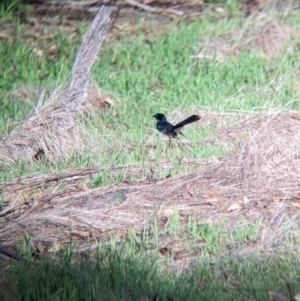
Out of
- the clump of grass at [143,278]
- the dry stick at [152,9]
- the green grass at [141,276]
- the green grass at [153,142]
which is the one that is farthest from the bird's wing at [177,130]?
the dry stick at [152,9]

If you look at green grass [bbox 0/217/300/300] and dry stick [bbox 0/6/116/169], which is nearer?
green grass [bbox 0/217/300/300]

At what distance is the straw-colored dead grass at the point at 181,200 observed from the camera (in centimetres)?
509

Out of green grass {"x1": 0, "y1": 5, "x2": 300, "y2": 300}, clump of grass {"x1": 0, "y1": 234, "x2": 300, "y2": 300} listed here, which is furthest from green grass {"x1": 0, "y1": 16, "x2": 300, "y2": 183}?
clump of grass {"x1": 0, "y1": 234, "x2": 300, "y2": 300}

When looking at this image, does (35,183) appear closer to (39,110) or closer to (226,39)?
(39,110)

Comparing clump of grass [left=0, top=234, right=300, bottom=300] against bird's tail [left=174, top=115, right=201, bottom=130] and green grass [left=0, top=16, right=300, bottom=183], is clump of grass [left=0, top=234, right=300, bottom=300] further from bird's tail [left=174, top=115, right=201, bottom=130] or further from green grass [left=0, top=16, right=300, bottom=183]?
bird's tail [left=174, top=115, right=201, bottom=130]

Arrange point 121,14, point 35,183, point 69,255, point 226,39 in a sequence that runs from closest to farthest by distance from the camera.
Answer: point 69,255 < point 35,183 < point 226,39 < point 121,14

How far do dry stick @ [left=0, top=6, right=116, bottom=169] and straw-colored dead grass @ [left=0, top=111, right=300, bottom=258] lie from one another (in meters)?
0.69

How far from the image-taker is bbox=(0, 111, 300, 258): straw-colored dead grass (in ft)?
16.7

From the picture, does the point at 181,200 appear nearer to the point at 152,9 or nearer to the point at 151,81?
the point at 151,81

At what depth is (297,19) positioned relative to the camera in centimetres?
979

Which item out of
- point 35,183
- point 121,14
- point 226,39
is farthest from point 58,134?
point 121,14

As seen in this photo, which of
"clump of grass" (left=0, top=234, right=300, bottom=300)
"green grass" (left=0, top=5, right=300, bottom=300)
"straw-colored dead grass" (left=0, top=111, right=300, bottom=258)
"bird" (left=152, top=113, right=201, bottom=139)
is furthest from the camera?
"bird" (left=152, top=113, right=201, bottom=139)

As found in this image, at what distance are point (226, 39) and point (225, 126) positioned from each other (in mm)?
2731

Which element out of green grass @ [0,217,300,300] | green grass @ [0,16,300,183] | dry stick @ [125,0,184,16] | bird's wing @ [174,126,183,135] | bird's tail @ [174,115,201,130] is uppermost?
green grass @ [0,217,300,300]
